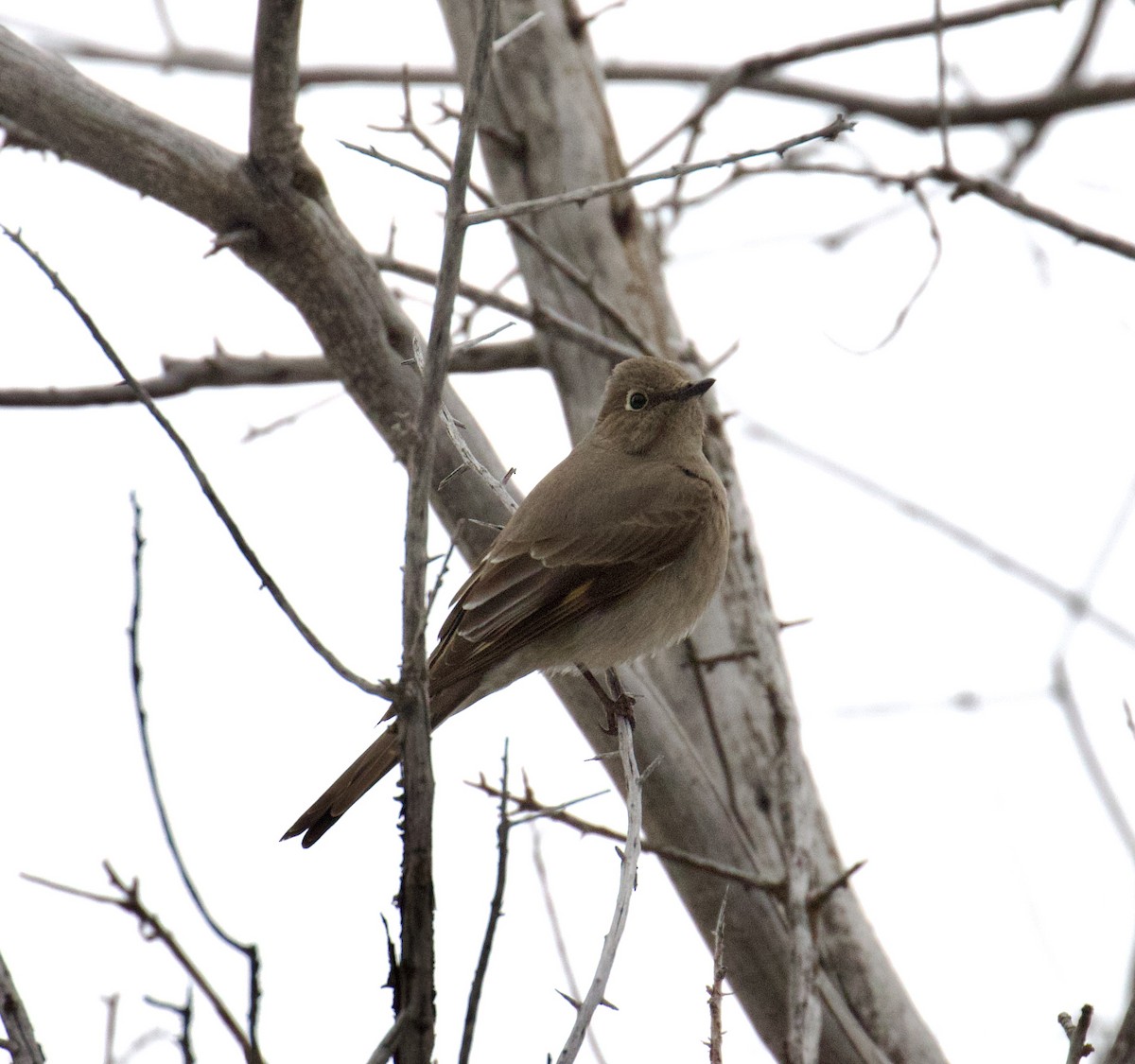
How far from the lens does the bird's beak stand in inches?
241

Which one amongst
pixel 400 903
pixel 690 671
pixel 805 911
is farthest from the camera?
pixel 690 671

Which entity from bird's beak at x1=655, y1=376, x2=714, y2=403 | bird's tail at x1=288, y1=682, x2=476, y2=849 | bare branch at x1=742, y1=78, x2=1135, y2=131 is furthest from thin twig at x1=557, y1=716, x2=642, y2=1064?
bare branch at x1=742, y1=78, x2=1135, y2=131

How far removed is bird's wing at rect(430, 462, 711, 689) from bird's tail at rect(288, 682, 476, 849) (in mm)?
579

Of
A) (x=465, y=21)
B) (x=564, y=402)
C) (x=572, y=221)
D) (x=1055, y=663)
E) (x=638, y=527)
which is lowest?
(x=1055, y=663)

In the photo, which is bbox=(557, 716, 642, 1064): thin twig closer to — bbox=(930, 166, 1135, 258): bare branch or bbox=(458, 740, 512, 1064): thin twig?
bbox=(458, 740, 512, 1064): thin twig

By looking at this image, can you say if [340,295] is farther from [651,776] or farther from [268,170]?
[651,776]

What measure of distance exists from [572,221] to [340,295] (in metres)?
1.77

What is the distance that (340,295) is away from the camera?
17.6 feet

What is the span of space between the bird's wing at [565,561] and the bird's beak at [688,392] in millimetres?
299

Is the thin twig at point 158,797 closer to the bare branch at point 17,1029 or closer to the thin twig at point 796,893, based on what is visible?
the bare branch at point 17,1029

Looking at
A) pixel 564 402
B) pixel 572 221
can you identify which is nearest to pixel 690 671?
pixel 564 402

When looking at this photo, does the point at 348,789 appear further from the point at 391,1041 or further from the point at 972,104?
the point at 972,104

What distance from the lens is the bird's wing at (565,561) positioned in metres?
5.45

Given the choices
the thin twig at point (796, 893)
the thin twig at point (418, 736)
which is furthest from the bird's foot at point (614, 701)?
the thin twig at point (418, 736)
